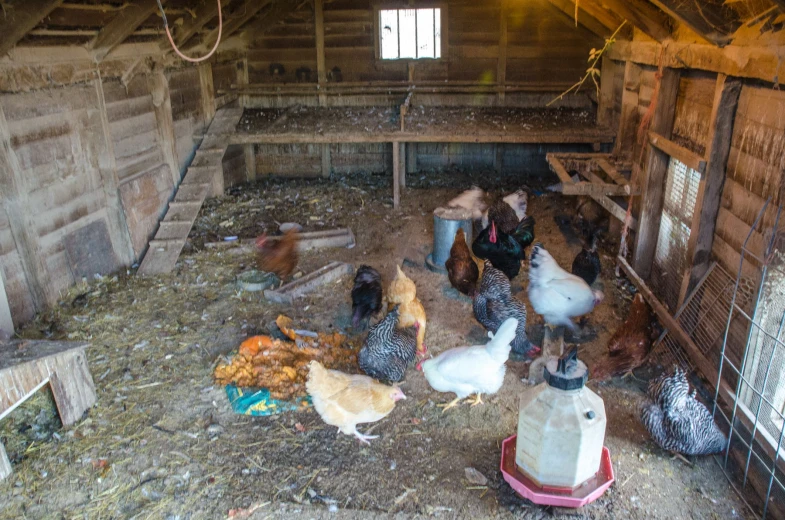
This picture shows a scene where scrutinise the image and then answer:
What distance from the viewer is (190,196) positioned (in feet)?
24.2

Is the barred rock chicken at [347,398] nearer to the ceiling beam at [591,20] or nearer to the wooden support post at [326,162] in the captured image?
the ceiling beam at [591,20]

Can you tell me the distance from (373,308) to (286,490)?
2011 millimetres

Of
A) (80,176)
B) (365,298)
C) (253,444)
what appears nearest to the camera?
(253,444)

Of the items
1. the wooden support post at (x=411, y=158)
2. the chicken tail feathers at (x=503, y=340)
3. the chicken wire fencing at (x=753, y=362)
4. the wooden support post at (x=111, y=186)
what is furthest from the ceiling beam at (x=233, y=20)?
the chicken wire fencing at (x=753, y=362)

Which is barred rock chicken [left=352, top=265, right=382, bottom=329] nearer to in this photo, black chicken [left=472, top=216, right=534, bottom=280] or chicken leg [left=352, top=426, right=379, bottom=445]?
black chicken [left=472, top=216, right=534, bottom=280]

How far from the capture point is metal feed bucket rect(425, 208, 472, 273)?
602cm

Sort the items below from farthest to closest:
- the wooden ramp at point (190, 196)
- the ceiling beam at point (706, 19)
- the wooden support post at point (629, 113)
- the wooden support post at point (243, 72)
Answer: the wooden support post at point (243, 72) < the wooden ramp at point (190, 196) < the wooden support post at point (629, 113) < the ceiling beam at point (706, 19)

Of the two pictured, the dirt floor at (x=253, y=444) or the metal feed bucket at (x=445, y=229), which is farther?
the metal feed bucket at (x=445, y=229)

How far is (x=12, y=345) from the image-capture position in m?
3.74

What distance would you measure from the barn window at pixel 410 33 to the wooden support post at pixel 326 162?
6.10 ft

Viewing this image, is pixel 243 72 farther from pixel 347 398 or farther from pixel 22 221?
pixel 347 398

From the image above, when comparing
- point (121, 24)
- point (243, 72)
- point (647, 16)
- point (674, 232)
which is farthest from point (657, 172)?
point (243, 72)

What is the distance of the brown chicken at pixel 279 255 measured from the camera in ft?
19.5

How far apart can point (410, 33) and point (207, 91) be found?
349cm
